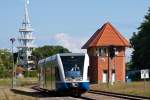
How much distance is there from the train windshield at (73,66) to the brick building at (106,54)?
152ft

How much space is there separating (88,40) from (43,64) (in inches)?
1750

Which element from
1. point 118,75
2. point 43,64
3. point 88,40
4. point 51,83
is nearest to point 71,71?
point 51,83

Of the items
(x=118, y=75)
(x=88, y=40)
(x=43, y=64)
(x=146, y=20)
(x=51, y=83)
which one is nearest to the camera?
(x=51, y=83)

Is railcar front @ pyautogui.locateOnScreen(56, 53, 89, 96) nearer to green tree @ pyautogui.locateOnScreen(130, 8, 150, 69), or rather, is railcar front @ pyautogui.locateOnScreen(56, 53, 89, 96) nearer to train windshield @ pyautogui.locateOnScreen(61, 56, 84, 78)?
train windshield @ pyautogui.locateOnScreen(61, 56, 84, 78)

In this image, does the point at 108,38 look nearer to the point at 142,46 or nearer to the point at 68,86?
the point at 142,46

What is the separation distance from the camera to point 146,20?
105 metres

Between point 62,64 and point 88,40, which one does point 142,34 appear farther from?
point 62,64

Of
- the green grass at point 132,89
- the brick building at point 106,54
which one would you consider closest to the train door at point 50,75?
the green grass at point 132,89

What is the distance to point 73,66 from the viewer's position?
1624 inches

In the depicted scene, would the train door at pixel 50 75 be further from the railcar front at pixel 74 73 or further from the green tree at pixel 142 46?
the green tree at pixel 142 46

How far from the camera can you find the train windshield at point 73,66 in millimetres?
41062

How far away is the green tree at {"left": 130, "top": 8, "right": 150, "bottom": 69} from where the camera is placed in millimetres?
99062

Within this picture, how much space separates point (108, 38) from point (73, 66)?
49.4 meters

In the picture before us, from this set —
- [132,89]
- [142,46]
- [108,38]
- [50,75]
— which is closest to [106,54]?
[108,38]
